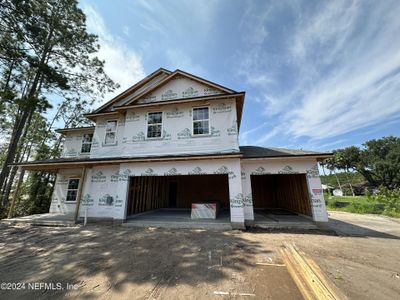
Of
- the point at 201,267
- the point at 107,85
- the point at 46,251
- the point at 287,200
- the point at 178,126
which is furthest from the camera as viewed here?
the point at 107,85

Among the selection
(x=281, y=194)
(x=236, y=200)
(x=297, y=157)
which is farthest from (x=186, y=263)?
(x=281, y=194)

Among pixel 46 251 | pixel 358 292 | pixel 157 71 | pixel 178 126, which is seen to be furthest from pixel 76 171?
pixel 358 292

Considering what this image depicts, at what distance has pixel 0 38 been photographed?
8.10m

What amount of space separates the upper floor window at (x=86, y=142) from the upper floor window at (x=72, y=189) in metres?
2.22

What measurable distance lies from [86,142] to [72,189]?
3.46 m

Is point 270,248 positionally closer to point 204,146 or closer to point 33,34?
point 204,146

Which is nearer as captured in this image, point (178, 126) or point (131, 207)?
point (178, 126)

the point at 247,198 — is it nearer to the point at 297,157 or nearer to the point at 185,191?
the point at 297,157

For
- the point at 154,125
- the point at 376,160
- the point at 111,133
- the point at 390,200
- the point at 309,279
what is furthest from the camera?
the point at 376,160

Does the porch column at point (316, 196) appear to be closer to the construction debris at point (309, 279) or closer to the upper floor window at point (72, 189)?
the construction debris at point (309, 279)

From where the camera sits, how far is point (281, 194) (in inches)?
486

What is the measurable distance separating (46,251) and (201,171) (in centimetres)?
620

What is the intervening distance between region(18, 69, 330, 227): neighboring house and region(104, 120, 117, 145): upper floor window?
7 cm

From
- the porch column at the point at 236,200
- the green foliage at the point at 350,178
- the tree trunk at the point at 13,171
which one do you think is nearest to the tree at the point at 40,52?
the tree trunk at the point at 13,171
